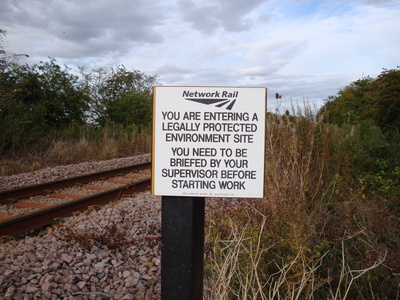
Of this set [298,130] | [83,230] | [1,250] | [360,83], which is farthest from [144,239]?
[360,83]

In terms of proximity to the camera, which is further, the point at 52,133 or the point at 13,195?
the point at 52,133

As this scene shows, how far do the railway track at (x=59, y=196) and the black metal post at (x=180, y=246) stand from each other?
3814 mm

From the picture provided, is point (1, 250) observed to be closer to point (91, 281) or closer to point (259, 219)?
point (91, 281)

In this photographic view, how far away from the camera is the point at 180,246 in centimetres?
214

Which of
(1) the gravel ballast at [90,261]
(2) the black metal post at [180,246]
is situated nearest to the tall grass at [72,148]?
(1) the gravel ballast at [90,261]

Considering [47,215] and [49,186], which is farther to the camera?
[49,186]

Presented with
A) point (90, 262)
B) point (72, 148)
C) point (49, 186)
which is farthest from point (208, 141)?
point (72, 148)

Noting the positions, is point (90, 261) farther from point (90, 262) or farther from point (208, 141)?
point (208, 141)

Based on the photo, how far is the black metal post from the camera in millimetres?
2129

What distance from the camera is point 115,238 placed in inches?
173

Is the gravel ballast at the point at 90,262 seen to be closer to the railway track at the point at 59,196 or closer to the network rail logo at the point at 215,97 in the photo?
the railway track at the point at 59,196

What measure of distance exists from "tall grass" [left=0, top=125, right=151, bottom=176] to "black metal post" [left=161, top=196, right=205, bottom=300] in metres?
9.91

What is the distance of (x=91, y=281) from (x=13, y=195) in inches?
191

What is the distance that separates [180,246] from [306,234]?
6.60 feet
